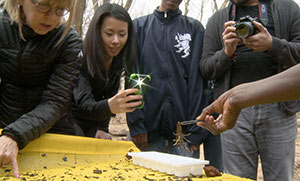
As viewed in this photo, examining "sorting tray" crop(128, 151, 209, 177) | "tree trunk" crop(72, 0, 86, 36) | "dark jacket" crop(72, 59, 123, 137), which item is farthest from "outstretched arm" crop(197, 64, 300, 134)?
"tree trunk" crop(72, 0, 86, 36)

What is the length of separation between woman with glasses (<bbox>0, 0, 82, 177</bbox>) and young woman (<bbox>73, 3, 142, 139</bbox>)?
228mm

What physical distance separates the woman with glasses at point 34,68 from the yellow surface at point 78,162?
103 mm

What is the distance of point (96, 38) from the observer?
2238 millimetres

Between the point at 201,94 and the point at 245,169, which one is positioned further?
the point at 201,94

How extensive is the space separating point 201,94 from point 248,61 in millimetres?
399

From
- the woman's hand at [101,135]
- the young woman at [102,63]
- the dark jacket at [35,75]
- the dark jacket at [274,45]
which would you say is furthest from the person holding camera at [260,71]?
the dark jacket at [35,75]

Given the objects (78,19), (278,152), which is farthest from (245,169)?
(78,19)

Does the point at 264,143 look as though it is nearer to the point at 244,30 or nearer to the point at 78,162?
the point at 244,30

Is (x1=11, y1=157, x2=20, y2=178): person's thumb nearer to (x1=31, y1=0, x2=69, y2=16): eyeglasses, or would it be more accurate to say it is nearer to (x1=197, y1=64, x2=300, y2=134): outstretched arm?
(x1=31, y1=0, x2=69, y2=16): eyeglasses

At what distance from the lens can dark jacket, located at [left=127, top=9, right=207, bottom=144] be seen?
7.40ft

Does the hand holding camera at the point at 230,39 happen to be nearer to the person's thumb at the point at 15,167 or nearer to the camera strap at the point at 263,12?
the camera strap at the point at 263,12

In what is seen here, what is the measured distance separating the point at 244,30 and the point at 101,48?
2.94 ft

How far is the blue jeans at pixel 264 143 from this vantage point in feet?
6.35

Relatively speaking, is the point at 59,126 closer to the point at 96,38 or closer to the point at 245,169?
the point at 96,38
